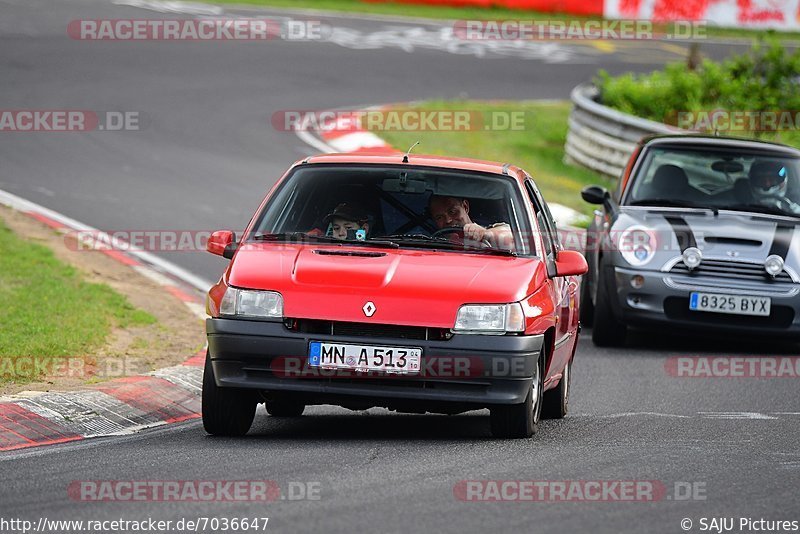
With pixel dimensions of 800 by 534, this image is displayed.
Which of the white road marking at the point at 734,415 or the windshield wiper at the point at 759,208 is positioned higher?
the windshield wiper at the point at 759,208

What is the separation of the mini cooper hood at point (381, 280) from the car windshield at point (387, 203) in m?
0.35

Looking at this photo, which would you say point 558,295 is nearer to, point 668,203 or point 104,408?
point 104,408

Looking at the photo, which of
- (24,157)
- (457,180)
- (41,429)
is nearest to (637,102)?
(24,157)

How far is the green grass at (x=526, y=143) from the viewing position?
20.8 metres

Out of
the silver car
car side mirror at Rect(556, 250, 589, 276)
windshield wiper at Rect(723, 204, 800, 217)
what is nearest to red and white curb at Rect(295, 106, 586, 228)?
the silver car

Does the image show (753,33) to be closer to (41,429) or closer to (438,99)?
(438,99)

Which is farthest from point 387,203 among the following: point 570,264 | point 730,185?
point 730,185

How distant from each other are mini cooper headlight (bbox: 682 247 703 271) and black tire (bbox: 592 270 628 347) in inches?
28.0

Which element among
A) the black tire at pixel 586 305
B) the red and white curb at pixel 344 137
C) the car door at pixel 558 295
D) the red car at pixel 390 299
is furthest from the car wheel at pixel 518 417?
the red and white curb at pixel 344 137

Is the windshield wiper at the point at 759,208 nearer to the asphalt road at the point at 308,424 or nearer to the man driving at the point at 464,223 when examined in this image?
the asphalt road at the point at 308,424

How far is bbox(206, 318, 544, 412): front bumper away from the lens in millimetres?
7449

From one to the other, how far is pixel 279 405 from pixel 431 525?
322cm

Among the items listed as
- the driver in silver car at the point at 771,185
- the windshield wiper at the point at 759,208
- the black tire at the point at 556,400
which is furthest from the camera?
the driver in silver car at the point at 771,185

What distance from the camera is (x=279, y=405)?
29.2 feet
